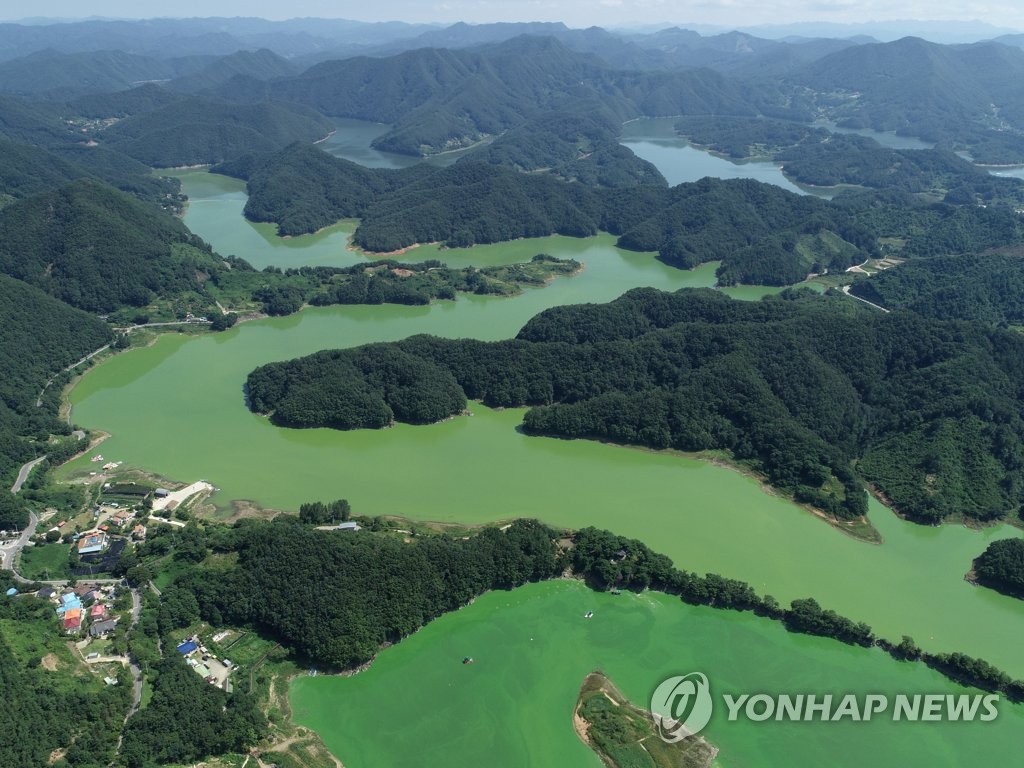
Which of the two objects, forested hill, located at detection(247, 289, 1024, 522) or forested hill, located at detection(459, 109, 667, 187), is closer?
forested hill, located at detection(247, 289, 1024, 522)

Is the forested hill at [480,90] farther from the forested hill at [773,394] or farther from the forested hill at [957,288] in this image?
the forested hill at [773,394]

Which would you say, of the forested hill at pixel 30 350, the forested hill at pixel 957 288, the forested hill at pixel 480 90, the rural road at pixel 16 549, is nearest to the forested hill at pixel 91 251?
the forested hill at pixel 30 350

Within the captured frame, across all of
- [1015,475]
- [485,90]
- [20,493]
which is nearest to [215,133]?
[485,90]

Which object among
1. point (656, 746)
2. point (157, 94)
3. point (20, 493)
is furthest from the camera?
point (157, 94)

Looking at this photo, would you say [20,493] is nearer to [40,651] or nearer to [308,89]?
[40,651]

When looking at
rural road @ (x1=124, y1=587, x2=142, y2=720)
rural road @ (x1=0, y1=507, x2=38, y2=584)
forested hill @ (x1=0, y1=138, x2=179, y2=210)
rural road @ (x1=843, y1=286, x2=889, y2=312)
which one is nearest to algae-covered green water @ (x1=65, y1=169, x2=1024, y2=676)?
rural road @ (x1=0, y1=507, x2=38, y2=584)

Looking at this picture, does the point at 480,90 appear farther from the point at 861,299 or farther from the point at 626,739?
the point at 626,739

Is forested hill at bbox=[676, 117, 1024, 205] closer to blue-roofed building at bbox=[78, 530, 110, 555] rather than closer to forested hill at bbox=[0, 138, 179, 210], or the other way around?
forested hill at bbox=[0, 138, 179, 210]
